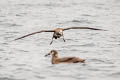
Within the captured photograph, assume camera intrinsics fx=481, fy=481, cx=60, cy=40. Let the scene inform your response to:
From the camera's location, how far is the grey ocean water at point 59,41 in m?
16.3

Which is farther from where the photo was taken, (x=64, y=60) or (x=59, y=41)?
(x=59, y=41)

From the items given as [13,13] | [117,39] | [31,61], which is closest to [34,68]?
[31,61]

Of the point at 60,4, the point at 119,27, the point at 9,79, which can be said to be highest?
the point at 60,4

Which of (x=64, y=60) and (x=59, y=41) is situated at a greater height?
(x=59, y=41)

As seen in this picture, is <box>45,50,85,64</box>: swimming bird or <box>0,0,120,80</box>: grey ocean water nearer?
<box>0,0,120,80</box>: grey ocean water

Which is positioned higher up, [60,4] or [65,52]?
[60,4]

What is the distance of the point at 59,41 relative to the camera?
2331cm

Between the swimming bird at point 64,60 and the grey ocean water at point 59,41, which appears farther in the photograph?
the swimming bird at point 64,60

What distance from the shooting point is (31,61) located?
18.1 m

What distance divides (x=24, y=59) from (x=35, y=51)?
1741mm

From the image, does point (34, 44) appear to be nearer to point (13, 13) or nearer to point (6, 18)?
point (6, 18)

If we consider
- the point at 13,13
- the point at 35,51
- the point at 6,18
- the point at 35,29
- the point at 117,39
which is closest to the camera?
the point at 35,51

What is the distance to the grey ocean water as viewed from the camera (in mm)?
16312

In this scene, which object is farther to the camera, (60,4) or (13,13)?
(60,4)
